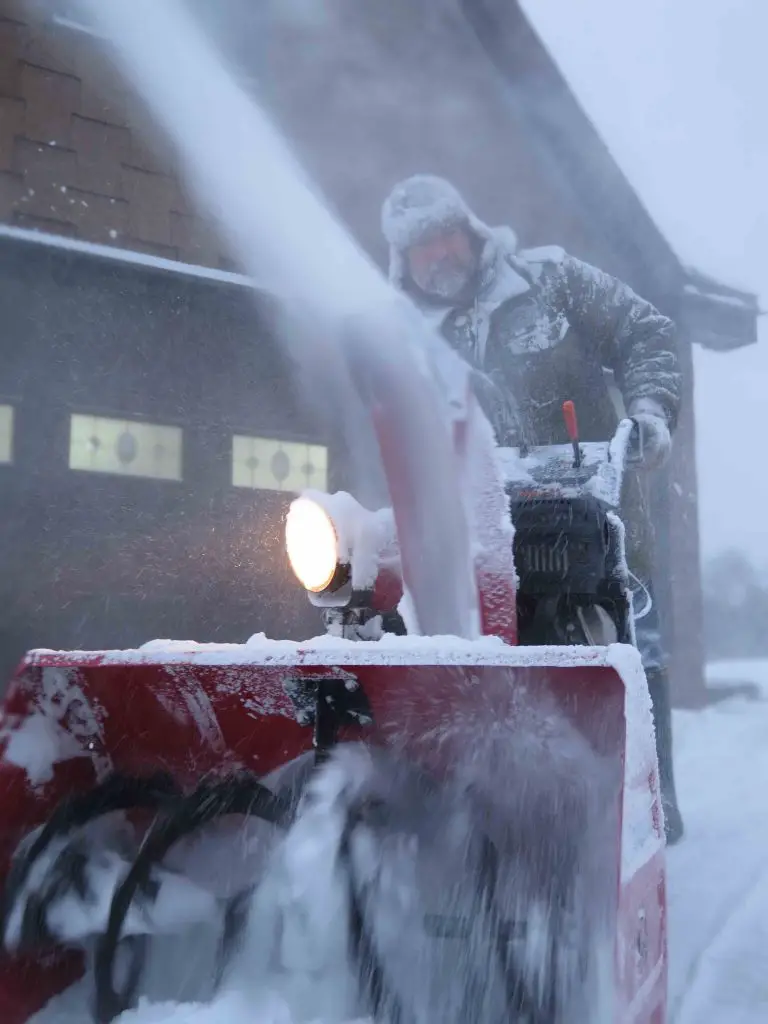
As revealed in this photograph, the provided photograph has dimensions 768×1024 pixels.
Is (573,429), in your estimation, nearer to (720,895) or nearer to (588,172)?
(720,895)

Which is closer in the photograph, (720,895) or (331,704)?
(331,704)

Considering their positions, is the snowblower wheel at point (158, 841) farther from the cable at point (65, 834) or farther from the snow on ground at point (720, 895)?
the snow on ground at point (720, 895)

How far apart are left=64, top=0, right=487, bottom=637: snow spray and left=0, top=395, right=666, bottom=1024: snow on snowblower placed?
6cm

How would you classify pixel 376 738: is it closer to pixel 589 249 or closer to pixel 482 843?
pixel 482 843

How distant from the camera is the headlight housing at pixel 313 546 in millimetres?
2256

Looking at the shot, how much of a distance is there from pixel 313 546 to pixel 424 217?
1.18 m

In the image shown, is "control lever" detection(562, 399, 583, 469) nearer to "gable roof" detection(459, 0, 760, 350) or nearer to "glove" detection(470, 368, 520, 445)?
"glove" detection(470, 368, 520, 445)

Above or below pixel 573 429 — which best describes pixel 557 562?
below

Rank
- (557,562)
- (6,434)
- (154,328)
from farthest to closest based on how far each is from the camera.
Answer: (154,328)
(6,434)
(557,562)

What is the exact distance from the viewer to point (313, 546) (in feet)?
7.50

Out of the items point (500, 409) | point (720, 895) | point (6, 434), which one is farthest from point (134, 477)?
point (720, 895)

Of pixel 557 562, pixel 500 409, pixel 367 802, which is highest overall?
pixel 500 409

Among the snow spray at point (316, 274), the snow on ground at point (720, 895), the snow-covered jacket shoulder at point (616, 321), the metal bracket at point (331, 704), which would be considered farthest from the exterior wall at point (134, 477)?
the metal bracket at point (331, 704)

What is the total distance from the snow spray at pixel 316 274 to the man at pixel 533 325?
0.14 meters
